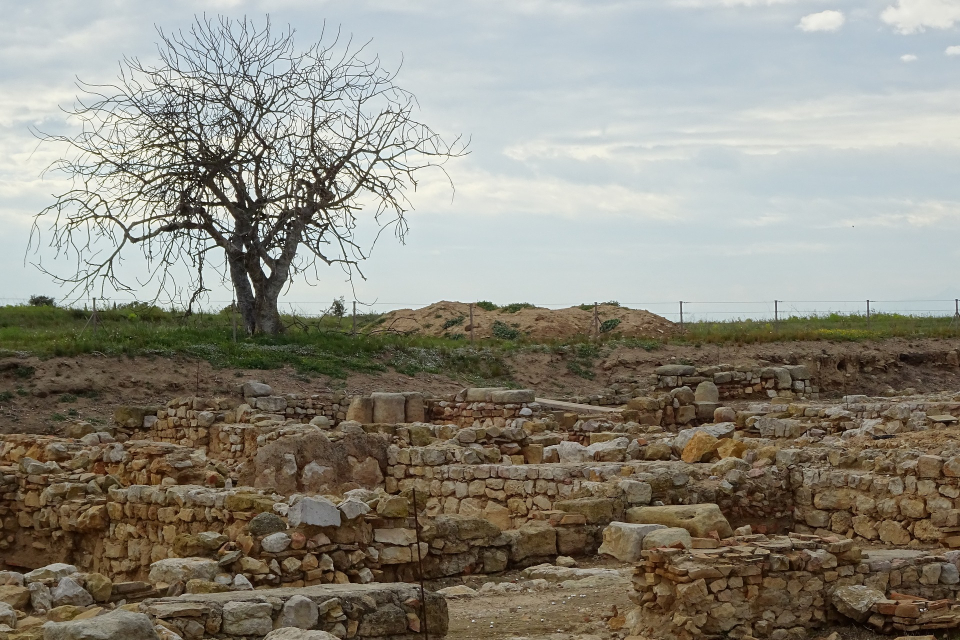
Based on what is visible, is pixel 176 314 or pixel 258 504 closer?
pixel 258 504

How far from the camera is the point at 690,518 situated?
342 inches

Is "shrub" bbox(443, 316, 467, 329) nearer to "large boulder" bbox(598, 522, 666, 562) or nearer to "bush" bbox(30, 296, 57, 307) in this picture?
"bush" bbox(30, 296, 57, 307)

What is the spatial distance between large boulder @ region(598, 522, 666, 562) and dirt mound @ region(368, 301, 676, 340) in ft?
64.2

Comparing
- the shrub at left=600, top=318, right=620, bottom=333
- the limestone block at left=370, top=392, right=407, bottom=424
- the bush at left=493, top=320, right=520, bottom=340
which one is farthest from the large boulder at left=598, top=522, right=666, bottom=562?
the shrub at left=600, top=318, right=620, bottom=333

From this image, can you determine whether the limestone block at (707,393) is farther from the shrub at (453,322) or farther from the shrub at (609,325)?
the shrub at (453,322)

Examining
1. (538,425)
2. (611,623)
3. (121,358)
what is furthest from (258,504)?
(121,358)

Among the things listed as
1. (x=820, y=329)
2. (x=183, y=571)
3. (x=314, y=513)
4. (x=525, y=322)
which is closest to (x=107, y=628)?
(x=183, y=571)

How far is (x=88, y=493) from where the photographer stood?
1045 cm

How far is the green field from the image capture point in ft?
67.8

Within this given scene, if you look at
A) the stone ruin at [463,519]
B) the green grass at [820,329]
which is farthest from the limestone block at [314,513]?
the green grass at [820,329]

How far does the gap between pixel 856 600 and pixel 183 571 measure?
4.17 m

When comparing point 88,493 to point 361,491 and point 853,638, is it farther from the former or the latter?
point 853,638

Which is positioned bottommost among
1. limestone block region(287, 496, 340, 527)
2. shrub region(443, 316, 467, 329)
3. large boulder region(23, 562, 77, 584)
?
large boulder region(23, 562, 77, 584)

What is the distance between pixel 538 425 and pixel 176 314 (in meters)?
17.1
